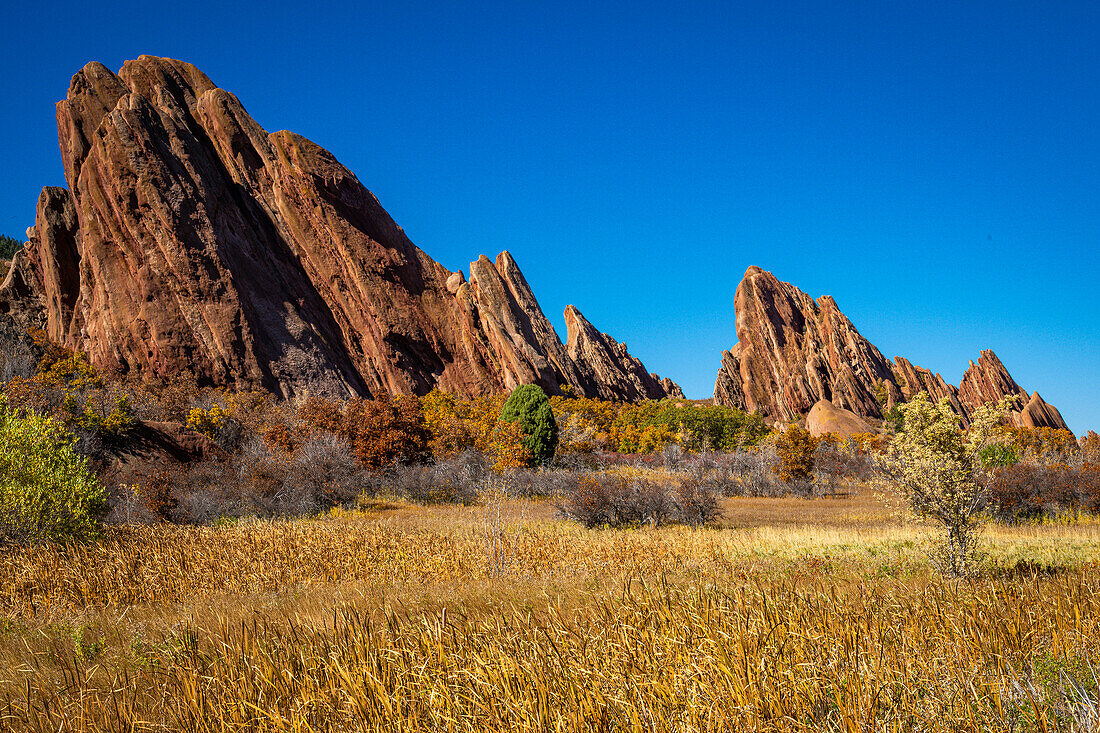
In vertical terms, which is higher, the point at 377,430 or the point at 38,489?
the point at 377,430

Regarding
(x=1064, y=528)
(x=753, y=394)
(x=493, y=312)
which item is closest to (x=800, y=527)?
(x=1064, y=528)

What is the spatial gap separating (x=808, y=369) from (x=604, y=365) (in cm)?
3776

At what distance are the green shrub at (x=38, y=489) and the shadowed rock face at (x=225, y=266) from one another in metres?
42.1

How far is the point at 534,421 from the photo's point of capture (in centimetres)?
3991

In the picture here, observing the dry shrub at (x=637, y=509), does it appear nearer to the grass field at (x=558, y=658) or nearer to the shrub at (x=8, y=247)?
the grass field at (x=558, y=658)

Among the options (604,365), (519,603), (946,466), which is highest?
(604,365)

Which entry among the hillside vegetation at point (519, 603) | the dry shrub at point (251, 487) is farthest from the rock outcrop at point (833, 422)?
the dry shrub at point (251, 487)

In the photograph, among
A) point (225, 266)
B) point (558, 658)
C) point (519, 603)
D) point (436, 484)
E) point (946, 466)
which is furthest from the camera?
point (225, 266)

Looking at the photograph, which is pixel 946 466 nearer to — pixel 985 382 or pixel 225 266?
pixel 225 266

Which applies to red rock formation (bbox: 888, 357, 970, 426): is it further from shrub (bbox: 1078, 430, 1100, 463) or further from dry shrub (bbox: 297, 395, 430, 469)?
dry shrub (bbox: 297, 395, 430, 469)

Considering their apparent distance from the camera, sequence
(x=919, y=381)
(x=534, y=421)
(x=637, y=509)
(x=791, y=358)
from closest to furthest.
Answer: (x=637, y=509) < (x=534, y=421) < (x=791, y=358) < (x=919, y=381)

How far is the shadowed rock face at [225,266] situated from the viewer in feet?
172

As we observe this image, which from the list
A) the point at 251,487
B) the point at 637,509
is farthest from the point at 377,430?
the point at 637,509

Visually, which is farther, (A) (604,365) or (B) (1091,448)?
(A) (604,365)
